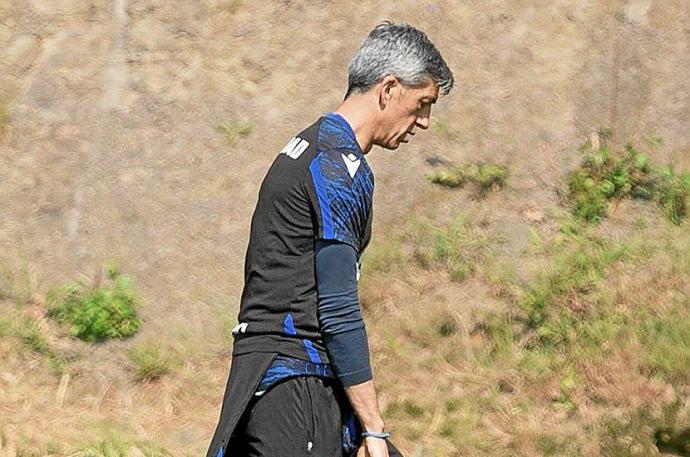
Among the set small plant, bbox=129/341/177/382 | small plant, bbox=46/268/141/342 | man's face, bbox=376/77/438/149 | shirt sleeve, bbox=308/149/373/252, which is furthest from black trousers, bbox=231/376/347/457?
small plant, bbox=46/268/141/342

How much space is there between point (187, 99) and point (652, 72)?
10.2 ft

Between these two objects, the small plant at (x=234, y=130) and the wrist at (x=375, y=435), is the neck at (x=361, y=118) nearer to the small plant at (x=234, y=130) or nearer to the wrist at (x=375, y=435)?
the wrist at (x=375, y=435)

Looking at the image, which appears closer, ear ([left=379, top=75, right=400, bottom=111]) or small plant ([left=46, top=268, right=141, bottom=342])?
ear ([left=379, top=75, right=400, bottom=111])

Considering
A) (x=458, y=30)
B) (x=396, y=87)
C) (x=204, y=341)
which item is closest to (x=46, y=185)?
(x=204, y=341)

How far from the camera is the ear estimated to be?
129 inches

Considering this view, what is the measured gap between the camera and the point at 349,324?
10.5 ft

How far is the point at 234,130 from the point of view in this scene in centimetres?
838

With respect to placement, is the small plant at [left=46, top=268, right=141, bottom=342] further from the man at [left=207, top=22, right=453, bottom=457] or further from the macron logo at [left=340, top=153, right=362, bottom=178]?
the macron logo at [left=340, top=153, right=362, bottom=178]

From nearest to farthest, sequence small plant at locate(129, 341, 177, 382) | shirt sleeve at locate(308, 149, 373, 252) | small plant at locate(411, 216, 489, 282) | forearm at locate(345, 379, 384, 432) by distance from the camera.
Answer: shirt sleeve at locate(308, 149, 373, 252) < forearm at locate(345, 379, 384, 432) < small plant at locate(129, 341, 177, 382) < small plant at locate(411, 216, 489, 282)

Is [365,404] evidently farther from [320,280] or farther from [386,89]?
[386,89]

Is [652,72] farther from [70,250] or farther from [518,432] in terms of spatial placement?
[70,250]

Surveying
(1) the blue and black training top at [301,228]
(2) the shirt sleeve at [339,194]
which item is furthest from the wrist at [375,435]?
(2) the shirt sleeve at [339,194]

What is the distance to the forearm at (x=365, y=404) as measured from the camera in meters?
3.25

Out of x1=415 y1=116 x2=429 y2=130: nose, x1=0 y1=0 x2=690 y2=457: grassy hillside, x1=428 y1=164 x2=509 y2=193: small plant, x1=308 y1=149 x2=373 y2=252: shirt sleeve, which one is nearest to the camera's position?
x1=308 y1=149 x2=373 y2=252: shirt sleeve
